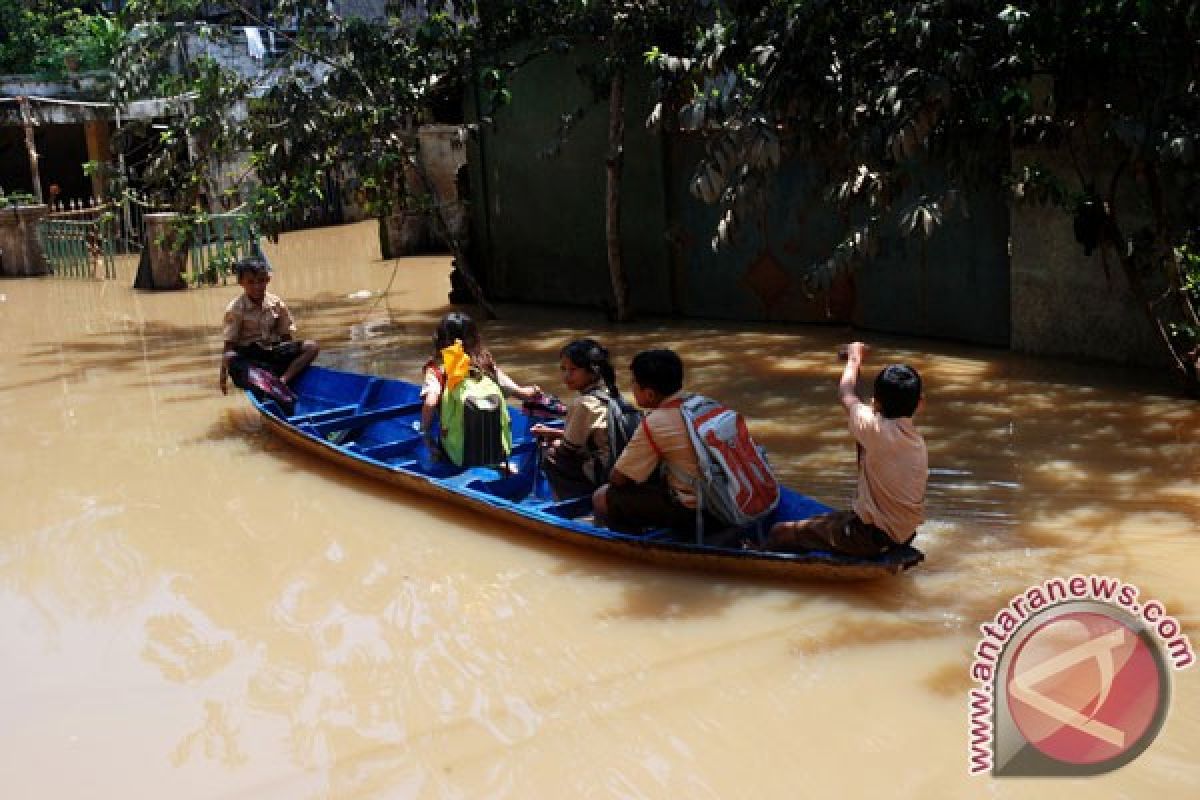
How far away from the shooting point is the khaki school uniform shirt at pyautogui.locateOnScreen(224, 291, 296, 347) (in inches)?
381

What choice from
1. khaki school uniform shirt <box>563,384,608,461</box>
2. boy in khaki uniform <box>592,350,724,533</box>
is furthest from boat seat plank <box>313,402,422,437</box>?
boy in khaki uniform <box>592,350,724,533</box>

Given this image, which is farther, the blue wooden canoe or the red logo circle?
the blue wooden canoe

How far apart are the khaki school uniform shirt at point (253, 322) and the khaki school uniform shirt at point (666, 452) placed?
4608 millimetres

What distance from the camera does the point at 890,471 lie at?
5406 millimetres

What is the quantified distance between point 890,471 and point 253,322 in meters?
5.87

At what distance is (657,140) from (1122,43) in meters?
6.20

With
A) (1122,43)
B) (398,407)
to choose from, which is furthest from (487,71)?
(1122,43)

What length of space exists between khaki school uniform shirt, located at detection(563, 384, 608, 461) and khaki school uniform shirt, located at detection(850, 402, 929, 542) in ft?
4.85

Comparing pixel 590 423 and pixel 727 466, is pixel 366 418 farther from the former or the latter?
pixel 727 466

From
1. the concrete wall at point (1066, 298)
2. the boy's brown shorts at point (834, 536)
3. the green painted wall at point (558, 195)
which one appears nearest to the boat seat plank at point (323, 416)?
the boy's brown shorts at point (834, 536)

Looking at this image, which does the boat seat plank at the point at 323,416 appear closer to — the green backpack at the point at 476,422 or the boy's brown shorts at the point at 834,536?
the green backpack at the point at 476,422

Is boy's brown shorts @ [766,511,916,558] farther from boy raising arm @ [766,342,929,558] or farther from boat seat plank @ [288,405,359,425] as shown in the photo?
boat seat plank @ [288,405,359,425]

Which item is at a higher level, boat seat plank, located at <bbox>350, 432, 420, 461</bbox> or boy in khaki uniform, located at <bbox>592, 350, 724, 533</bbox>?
boy in khaki uniform, located at <bbox>592, 350, 724, 533</bbox>

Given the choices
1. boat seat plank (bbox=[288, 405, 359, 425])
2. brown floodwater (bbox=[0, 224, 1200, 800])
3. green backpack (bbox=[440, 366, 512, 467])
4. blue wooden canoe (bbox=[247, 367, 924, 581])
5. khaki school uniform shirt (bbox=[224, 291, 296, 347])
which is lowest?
brown floodwater (bbox=[0, 224, 1200, 800])
